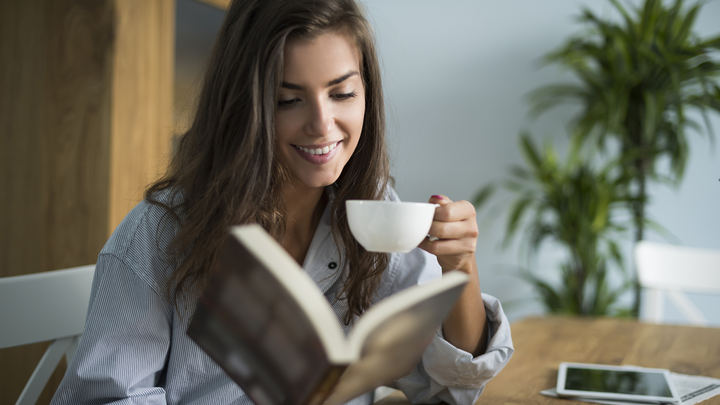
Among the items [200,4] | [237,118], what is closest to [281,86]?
[237,118]

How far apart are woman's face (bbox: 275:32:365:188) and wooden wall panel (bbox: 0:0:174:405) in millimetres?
A: 1257

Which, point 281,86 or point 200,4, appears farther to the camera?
point 200,4

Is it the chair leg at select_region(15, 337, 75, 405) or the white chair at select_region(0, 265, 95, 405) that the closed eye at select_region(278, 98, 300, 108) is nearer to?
the white chair at select_region(0, 265, 95, 405)

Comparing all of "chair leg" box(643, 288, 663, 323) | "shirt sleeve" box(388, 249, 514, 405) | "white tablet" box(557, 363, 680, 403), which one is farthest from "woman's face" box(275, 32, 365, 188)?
"chair leg" box(643, 288, 663, 323)

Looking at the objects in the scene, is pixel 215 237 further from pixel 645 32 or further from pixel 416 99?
pixel 416 99

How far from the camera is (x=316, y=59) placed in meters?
0.83

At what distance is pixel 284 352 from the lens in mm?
451

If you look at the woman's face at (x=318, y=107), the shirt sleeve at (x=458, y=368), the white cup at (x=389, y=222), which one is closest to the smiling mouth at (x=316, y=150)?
the woman's face at (x=318, y=107)

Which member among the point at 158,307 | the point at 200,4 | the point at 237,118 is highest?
the point at 200,4

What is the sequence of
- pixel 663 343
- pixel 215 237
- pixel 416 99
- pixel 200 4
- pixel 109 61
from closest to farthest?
pixel 215 237
pixel 663 343
pixel 109 61
pixel 200 4
pixel 416 99

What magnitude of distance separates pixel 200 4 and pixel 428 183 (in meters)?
1.72

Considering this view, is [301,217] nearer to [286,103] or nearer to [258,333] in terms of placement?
[286,103]

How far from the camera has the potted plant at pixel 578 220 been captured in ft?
8.37

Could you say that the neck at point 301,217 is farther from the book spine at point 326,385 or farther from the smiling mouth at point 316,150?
the book spine at point 326,385
